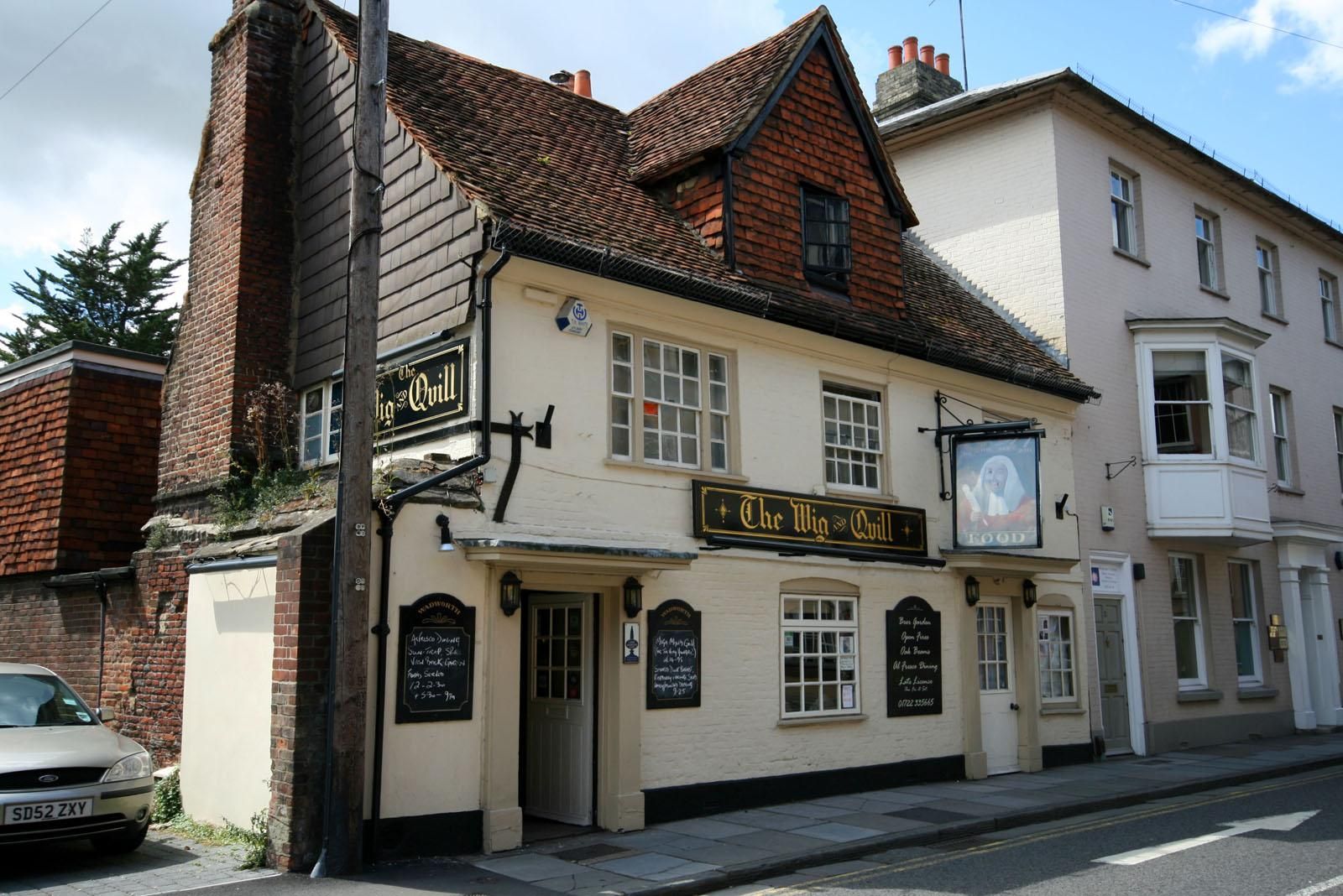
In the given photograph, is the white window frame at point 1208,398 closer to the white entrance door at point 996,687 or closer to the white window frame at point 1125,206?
the white window frame at point 1125,206

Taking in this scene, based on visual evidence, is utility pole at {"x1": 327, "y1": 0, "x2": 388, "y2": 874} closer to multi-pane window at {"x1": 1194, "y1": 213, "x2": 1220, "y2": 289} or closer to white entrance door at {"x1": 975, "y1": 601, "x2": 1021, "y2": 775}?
white entrance door at {"x1": 975, "y1": 601, "x2": 1021, "y2": 775}

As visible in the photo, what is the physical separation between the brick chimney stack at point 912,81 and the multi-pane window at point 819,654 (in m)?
11.9

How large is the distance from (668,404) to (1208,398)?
11041 millimetres

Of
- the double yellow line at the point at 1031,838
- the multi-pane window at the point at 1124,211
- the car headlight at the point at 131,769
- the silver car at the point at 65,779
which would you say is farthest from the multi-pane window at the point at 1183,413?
the silver car at the point at 65,779

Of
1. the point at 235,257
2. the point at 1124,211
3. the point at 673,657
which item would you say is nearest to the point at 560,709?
the point at 673,657

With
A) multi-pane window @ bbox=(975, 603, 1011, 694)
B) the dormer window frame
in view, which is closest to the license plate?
the dormer window frame

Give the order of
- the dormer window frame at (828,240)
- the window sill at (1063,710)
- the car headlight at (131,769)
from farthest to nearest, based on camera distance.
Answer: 1. the window sill at (1063,710)
2. the dormer window frame at (828,240)
3. the car headlight at (131,769)

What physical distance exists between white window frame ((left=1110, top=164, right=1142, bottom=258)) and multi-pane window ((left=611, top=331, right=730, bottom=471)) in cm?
1038

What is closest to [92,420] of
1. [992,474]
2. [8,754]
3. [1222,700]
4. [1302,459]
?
[8,754]

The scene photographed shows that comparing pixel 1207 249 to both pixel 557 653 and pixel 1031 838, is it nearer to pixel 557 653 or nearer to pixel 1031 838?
pixel 1031 838

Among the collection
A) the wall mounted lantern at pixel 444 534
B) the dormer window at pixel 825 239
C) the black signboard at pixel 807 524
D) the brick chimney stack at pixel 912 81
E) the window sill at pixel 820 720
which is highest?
A: the brick chimney stack at pixel 912 81

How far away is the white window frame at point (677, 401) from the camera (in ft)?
36.9

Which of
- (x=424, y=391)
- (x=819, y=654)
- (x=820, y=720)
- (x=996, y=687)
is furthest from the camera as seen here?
(x=996, y=687)

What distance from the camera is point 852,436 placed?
537 inches
